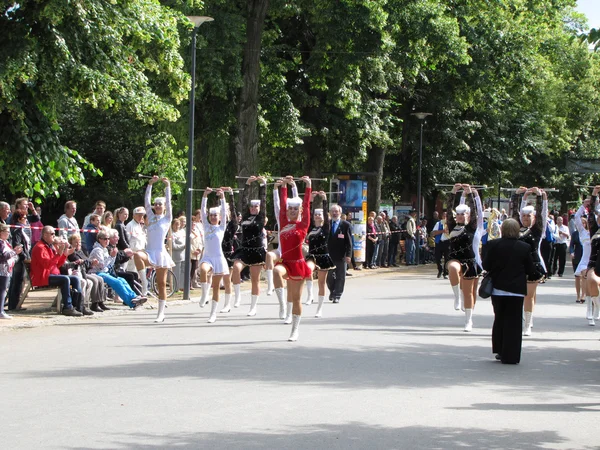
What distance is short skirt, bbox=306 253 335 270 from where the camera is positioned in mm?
19859

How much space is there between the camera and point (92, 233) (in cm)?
2100

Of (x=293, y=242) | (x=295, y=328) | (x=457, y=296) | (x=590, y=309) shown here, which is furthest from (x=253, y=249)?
(x=590, y=309)

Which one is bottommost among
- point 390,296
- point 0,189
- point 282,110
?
point 390,296

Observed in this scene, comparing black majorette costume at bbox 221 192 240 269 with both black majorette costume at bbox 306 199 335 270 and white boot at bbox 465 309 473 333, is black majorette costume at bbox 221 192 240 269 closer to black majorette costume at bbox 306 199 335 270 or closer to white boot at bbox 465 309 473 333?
black majorette costume at bbox 306 199 335 270

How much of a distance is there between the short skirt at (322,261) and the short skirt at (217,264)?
2204 mm

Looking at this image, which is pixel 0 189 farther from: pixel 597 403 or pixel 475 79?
pixel 597 403

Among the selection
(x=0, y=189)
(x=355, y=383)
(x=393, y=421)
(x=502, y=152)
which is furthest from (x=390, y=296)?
(x=502, y=152)

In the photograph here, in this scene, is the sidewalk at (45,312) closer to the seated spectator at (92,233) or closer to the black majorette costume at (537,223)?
the seated spectator at (92,233)

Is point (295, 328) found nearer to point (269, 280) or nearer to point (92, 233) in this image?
point (92, 233)

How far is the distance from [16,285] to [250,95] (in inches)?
523

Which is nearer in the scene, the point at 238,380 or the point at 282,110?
the point at 238,380

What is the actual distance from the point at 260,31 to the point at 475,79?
15227 millimetres

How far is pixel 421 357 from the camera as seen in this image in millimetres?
13195

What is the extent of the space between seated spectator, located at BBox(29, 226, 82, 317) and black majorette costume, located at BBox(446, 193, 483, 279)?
6.50 m
